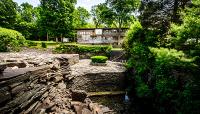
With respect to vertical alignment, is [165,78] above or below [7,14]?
below

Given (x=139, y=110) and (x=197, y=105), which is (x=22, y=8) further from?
(x=197, y=105)

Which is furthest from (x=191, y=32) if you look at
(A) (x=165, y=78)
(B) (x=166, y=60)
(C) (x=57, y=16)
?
(C) (x=57, y=16)

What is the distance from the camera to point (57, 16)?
40938mm

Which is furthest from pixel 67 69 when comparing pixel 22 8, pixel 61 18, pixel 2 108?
pixel 22 8

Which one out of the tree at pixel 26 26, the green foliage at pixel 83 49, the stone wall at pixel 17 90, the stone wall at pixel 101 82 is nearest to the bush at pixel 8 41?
the green foliage at pixel 83 49

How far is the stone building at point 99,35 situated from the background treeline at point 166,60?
95.6ft

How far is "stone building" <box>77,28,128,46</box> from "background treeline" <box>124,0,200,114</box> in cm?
2915

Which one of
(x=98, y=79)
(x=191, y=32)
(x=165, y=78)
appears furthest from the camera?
(x=98, y=79)

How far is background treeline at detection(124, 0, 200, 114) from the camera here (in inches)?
411

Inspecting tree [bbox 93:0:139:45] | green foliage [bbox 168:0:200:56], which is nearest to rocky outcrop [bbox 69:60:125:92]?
green foliage [bbox 168:0:200:56]

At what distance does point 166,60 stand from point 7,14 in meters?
40.1

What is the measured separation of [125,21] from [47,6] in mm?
17941

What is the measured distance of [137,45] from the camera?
18.3 m

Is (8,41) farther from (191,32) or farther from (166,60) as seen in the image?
(191,32)
